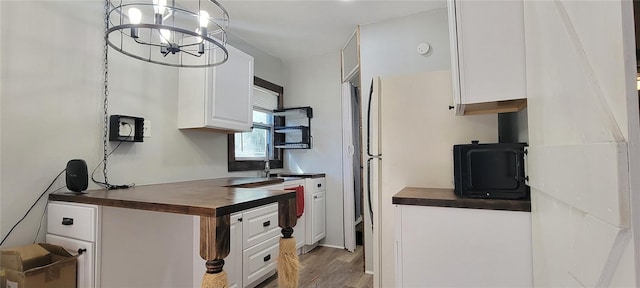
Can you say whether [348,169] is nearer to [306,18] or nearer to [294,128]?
[294,128]

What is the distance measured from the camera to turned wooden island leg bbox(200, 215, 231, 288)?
115 cm

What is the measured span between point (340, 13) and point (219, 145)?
1725mm

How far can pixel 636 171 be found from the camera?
470mm

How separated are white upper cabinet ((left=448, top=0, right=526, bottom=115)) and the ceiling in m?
1.36

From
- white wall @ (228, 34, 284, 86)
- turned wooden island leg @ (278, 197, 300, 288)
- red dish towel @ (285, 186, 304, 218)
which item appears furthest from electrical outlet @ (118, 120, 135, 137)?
red dish towel @ (285, 186, 304, 218)

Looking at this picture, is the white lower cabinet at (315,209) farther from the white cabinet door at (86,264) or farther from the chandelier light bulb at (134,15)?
the chandelier light bulb at (134,15)

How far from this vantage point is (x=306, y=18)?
2.83 meters

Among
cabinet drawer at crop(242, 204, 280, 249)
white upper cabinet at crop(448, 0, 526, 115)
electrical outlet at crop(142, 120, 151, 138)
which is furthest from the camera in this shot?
cabinet drawer at crop(242, 204, 280, 249)

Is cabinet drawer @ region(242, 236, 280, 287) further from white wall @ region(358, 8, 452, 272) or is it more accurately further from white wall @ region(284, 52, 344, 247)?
white wall @ region(284, 52, 344, 247)

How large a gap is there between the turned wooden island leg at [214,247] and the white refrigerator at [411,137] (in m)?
1.10

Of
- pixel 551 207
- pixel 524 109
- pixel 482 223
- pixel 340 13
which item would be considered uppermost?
pixel 340 13

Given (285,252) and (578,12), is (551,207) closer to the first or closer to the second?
(578,12)

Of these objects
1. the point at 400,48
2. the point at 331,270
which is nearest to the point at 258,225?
the point at 331,270

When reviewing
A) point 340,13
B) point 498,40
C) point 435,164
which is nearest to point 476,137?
point 435,164
